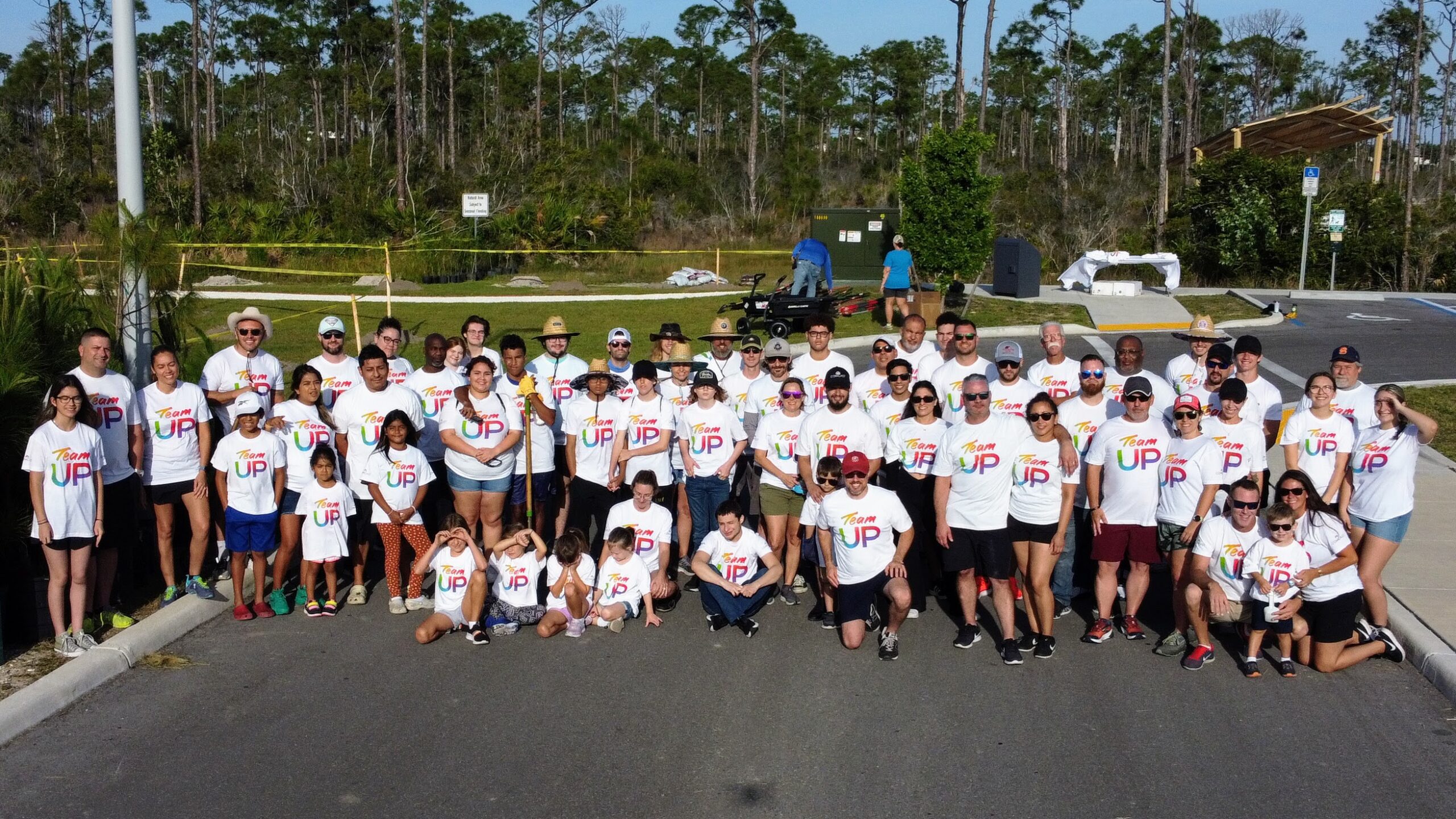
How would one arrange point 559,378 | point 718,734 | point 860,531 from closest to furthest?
point 718,734
point 860,531
point 559,378

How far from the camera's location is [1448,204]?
32.8m

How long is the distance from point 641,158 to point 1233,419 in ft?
181

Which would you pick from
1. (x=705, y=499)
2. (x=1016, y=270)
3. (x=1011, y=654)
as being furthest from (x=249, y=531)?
(x=1016, y=270)

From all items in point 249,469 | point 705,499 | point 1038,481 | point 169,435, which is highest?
point 169,435

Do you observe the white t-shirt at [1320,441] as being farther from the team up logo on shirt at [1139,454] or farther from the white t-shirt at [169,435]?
the white t-shirt at [169,435]

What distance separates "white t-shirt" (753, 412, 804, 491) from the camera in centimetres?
845

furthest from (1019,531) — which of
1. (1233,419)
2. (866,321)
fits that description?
(866,321)

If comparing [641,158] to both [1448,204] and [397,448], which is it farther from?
[397,448]

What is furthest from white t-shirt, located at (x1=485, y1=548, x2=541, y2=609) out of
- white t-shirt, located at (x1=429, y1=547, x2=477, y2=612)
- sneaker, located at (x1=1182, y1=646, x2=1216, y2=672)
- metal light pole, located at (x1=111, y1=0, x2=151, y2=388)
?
sneaker, located at (x1=1182, y1=646, x2=1216, y2=672)

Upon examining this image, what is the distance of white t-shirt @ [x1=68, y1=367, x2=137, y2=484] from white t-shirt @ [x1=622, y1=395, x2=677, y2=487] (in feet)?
10.6

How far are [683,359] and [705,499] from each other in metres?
1.25

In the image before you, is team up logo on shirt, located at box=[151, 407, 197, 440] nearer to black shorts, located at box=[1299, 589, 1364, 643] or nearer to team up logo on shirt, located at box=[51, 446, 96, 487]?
team up logo on shirt, located at box=[51, 446, 96, 487]

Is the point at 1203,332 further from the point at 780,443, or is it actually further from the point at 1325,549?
the point at 780,443

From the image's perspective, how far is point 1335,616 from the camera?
6945mm
